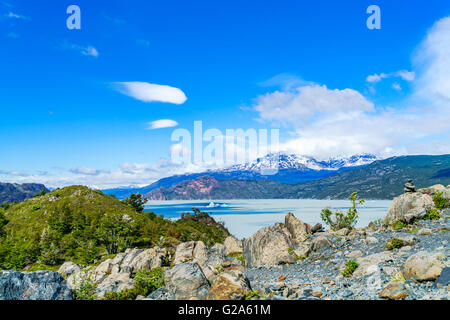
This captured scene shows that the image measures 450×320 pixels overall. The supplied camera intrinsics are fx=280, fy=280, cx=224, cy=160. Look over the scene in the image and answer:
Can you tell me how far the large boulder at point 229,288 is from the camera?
32.4 ft

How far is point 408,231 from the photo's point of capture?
19.2 m

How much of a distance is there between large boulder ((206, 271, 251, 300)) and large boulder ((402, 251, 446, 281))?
577cm

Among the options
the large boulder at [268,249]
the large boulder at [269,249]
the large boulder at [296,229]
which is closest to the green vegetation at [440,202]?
the large boulder at [296,229]

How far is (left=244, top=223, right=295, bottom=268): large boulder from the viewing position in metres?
18.4

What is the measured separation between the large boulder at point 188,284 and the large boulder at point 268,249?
793cm

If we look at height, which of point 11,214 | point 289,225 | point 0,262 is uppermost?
point 289,225

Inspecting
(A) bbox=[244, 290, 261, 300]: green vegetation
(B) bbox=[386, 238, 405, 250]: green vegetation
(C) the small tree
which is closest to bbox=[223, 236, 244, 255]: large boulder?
(B) bbox=[386, 238, 405, 250]: green vegetation

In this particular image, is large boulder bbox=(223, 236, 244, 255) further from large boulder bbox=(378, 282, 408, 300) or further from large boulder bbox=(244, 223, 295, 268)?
large boulder bbox=(378, 282, 408, 300)

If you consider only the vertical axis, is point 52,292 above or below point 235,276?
below

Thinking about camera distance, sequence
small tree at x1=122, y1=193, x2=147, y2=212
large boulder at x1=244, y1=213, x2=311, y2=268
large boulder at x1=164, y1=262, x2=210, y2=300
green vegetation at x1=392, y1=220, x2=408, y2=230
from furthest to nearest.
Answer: small tree at x1=122, y1=193, x2=147, y2=212 → green vegetation at x1=392, y1=220, x2=408, y2=230 → large boulder at x1=244, y1=213, x2=311, y2=268 → large boulder at x1=164, y1=262, x2=210, y2=300
